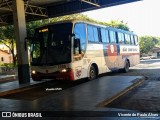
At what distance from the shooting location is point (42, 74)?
49.2 feet

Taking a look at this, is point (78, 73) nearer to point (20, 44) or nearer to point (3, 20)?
point (20, 44)

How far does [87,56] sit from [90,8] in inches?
330

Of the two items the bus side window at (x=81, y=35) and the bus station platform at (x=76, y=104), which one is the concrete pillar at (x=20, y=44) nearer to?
the bus side window at (x=81, y=35)

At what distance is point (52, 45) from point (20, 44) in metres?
3.12

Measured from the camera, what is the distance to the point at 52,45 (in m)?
14.9

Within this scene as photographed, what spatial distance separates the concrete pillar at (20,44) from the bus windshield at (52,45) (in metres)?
1.88

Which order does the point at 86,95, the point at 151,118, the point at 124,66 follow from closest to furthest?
1. the point at 151,118
2. the point at 86,95
3. the point at 124,66

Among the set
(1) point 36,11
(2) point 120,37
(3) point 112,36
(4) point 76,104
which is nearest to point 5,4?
(1) point 36,11

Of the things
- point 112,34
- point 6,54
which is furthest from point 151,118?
point 6,54

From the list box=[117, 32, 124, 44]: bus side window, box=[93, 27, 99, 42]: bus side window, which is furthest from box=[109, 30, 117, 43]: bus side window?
box=[93, 27, 99, 42]: bus side window

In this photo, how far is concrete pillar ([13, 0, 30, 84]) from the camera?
1727cm

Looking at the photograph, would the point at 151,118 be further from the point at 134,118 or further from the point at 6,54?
the point at 6,54

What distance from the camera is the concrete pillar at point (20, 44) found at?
1727cm

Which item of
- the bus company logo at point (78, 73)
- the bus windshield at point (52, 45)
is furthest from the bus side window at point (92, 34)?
the bus company logo at point (78, 73)
